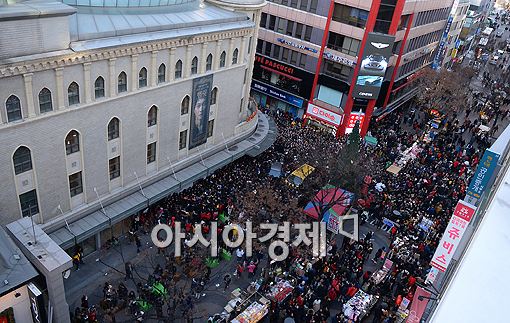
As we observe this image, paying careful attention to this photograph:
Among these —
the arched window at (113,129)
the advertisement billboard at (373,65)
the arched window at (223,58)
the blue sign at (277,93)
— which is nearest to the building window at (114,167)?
the arched window at (113,129)

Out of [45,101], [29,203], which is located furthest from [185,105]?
[29,203]

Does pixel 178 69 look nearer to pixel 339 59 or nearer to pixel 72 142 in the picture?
pixel 72 142

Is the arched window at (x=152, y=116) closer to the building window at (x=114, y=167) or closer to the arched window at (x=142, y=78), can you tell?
the arched window at (x=142, y=78)

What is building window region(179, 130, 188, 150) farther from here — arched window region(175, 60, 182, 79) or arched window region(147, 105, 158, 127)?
arched window region(175, 60, 182, 79)

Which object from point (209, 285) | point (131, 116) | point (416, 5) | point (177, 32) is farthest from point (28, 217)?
point (416, 5)

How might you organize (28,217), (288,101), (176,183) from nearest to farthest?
(28,217)
(176,183)
(288,101)

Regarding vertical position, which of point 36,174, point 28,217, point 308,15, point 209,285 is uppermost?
point 308,15

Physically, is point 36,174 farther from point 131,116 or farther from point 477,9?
point 477,9

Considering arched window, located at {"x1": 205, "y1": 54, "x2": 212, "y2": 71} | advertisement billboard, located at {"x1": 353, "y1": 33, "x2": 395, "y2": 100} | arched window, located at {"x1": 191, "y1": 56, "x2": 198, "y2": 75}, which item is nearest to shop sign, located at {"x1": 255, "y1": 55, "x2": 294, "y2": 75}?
advertisement billboard, located at {"x1": 353, "y1": 33, "x2": 395, "y2": 100}
